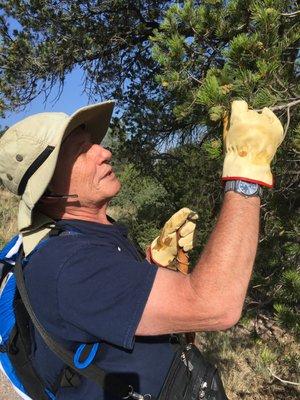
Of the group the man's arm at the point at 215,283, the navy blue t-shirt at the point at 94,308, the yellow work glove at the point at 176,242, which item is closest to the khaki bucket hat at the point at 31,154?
the navy blue t-shirt at the point at 94,308

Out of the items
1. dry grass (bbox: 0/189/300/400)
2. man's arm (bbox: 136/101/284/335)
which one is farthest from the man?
Result: dry grass (bbox: 0/189/300/400)

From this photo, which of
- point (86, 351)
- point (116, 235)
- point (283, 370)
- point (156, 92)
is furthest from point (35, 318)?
point (156, 92)

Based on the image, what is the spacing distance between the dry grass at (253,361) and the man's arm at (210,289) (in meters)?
1.74

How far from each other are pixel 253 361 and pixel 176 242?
7.69 ft

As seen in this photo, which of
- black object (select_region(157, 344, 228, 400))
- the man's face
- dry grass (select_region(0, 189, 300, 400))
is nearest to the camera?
black object (select_region(157, 344, 228, 400))

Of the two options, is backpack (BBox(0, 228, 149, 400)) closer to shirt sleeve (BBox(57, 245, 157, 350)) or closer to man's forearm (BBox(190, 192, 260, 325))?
shirt sleeve (BBox(57, 245, 157, 350))

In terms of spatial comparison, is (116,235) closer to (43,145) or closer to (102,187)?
(102,187)

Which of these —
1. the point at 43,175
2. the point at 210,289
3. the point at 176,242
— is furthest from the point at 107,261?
the point at 176,242

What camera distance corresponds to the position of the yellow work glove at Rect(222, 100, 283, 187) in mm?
1585

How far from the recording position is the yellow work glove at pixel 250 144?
1.58m

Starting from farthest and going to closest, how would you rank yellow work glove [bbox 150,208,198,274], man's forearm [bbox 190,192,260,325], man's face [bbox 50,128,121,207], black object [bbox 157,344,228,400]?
1. yellow work glove [bbox 150,208,198,274]
2. man's face [bbox 50,128,121,207]
3. black object [bbox 157,344,228,400]
4. man's forearm [bbox 190,192,260,325]

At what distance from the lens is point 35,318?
60.1 inches

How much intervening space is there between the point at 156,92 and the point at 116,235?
3.21m

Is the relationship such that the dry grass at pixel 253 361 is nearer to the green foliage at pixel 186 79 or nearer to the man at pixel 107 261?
the green foliage at pixel 186 79
